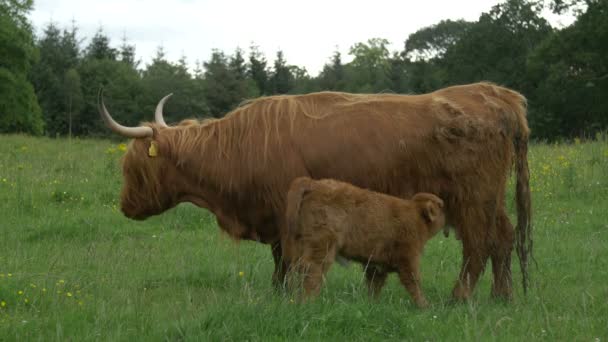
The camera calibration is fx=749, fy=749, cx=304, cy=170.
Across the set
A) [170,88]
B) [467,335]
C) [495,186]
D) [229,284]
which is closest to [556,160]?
[495,186]

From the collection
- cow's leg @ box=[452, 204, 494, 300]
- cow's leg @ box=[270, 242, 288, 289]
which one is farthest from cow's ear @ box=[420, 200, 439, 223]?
cow's leg @ box=[270, 242, 288, 289]

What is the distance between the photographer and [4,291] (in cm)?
522

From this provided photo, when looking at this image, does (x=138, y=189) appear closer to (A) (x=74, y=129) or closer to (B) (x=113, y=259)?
(B) (x=113, y=259)

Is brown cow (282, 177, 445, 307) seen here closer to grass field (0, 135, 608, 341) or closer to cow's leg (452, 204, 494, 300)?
grass field (0, 135, 608, 341)

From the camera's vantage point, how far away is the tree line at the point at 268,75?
40.9 meters

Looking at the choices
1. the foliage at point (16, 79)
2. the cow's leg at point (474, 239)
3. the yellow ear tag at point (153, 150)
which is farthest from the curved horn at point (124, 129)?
the foliage at point (16, 79)

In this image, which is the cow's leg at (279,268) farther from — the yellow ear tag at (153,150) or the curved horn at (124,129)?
the curved horn at (124,129)

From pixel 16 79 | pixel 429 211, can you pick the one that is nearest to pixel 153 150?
pixel 429 211

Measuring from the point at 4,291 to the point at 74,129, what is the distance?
50.6 metres

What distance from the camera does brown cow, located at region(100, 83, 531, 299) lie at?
6027 mm

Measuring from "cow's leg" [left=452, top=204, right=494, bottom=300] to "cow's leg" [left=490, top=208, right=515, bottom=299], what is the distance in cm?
16

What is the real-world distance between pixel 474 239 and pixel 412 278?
100 cm

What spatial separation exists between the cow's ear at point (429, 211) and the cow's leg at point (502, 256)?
100 centimetres

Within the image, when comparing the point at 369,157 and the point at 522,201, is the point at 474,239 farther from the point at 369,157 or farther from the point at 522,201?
the point at 369,157
